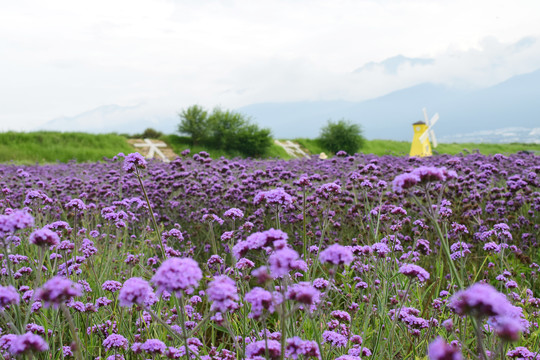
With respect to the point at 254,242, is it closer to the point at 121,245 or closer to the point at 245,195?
the point at 121,245

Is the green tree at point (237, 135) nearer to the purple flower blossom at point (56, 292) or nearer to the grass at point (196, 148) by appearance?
the grass at point (196, 148)

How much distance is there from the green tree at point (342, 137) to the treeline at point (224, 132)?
7.00 metres

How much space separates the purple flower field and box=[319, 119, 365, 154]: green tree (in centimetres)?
2740

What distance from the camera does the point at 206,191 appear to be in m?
7.40

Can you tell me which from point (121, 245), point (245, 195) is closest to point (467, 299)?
point (121, 245)

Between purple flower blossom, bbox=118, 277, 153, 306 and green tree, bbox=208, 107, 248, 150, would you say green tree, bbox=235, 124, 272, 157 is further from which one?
purple flower blossom, bbox=118, 277, 153, 306

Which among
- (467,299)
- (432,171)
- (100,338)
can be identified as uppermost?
(432,171)

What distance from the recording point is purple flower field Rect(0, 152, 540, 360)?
1594mm

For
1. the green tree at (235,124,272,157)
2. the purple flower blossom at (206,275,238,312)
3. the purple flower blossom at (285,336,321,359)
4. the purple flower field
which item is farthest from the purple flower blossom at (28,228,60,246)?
the green tree at (235,124,272,157)

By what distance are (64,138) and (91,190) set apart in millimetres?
22953

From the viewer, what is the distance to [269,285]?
5.61 feet

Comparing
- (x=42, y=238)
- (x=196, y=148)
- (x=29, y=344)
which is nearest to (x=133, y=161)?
(x=42, y=238)

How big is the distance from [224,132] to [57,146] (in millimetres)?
11037

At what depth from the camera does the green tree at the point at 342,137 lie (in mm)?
35719
